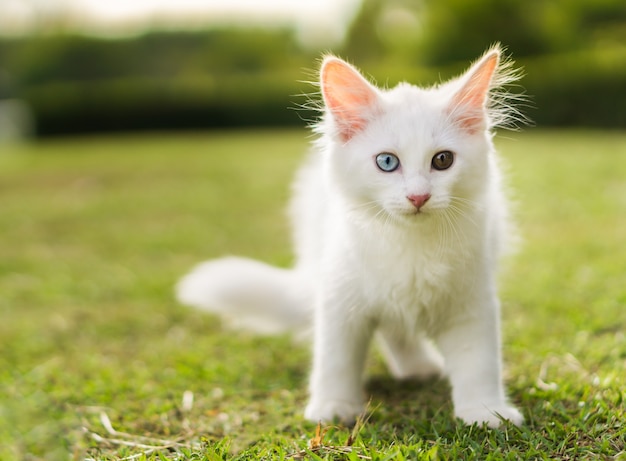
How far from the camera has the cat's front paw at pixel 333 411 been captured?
2555 mm

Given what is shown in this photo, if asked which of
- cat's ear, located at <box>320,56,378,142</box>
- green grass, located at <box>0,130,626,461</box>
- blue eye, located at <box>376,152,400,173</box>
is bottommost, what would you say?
green grass, located at <box>0,130,626,461</box>

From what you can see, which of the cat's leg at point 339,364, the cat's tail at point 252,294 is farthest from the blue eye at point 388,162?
the cat's tail at point 252,294

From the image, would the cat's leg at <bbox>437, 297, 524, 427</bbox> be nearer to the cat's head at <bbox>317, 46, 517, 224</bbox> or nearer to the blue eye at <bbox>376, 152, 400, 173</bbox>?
the cat's head at <bbox>317, 46, 517, 224</bbox>

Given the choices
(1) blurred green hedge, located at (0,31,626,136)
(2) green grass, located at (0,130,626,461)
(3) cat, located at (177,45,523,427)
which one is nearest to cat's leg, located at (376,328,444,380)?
(2) green grass, located at (0,130,626,461)

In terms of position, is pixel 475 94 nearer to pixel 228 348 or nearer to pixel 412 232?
pixel 412 232

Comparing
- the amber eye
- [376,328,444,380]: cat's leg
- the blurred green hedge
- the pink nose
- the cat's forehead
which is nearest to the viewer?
the pink nose

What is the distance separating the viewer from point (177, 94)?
64.4 ft

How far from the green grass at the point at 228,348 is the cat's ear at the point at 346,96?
1.01 meters

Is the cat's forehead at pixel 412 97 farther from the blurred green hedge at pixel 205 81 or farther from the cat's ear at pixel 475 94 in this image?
the blurred green hedge at pixel 205 81

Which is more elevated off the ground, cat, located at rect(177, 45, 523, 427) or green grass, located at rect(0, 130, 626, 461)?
cat, located at rect(177, 45, 523, 427)

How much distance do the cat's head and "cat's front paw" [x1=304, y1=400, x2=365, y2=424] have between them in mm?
738

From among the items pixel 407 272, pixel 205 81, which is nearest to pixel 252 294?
pixel 407 272

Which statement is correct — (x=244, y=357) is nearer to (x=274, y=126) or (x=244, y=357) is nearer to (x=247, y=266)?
(x=247, y=266)

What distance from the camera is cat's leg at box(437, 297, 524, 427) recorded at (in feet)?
7.84
